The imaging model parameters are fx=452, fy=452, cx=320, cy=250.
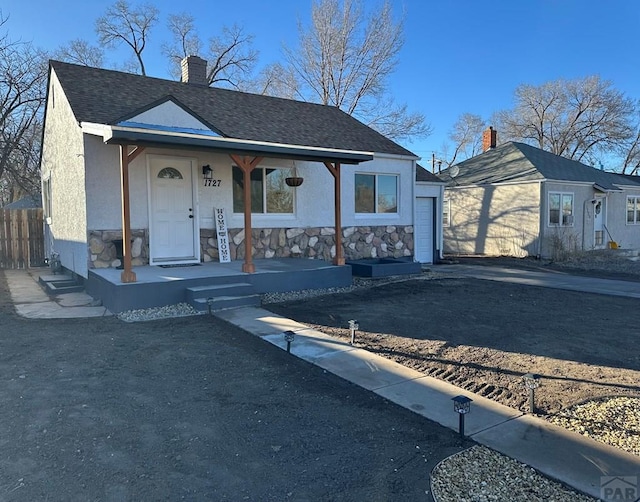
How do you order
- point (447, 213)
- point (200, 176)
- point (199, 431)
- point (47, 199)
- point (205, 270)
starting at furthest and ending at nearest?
point (447, 213)
point (47, 199)
point (200, 176)
point (205, 270)
point (199, 431)

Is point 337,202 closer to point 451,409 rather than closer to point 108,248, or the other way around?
point 108,248

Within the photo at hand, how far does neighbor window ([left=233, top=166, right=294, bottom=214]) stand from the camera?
1055cm

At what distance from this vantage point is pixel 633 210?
20.8 metres

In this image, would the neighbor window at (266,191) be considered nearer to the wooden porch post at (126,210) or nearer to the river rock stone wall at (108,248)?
the river rock stone wall at (108,248)

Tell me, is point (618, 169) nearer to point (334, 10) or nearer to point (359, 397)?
point (334, 10)

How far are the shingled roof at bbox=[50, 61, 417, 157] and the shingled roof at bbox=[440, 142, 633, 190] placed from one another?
6.60 metres

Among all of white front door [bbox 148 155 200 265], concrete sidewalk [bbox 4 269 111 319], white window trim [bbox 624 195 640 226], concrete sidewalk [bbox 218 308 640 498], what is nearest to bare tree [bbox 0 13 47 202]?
concrete sidewalk [bbox 4 269 111 319]

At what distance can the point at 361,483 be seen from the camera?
2779mm

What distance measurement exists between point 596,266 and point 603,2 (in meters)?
10.8

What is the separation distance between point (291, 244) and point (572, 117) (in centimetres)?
3216

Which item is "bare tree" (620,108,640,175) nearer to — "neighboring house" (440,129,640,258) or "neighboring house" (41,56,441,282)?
"neighboring house" (440,129,640,258)

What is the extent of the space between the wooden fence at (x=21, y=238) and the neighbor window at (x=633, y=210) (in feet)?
78.2

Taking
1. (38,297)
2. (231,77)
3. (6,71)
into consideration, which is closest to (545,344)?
(38,297)

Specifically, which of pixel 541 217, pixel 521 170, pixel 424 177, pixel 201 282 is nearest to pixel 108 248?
pixel 201 282
